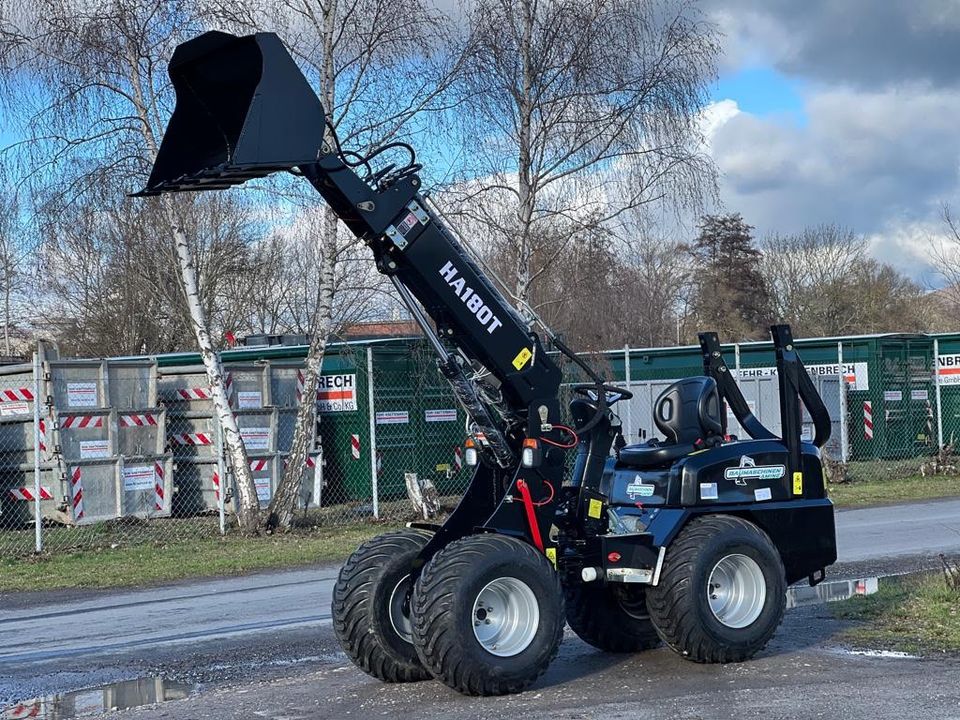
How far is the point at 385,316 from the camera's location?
2722 cm

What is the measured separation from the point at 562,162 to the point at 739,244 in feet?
117

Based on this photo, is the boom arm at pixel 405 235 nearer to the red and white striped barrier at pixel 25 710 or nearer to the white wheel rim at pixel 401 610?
the white wheel rim at pixel 401 610

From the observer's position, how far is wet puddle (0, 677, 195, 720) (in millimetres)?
7508

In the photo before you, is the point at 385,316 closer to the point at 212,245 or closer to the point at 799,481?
the point at 212,245

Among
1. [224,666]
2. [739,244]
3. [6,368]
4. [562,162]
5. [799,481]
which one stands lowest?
[224,666]

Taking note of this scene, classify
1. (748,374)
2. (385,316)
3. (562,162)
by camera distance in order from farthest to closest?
(385,316) → (748,374) → (562,162)

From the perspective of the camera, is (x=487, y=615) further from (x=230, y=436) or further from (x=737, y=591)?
(x=230, y=436)

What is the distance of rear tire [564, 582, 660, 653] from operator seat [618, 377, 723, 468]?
3.07 feet

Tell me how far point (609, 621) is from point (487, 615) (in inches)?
58.2

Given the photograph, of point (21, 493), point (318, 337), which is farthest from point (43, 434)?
point (318, 337)

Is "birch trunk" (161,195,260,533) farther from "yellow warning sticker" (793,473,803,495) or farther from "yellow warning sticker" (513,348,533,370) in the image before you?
"yellow warning sticker" (793,473,803,495)

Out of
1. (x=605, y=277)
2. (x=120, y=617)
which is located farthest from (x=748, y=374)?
(x=120, y=617)

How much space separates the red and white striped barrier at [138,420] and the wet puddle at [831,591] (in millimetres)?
11121

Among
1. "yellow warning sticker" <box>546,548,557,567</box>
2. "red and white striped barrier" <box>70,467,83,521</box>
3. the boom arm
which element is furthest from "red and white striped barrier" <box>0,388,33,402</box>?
"yellow warning sticker" <box>546,548,557,567</box>
